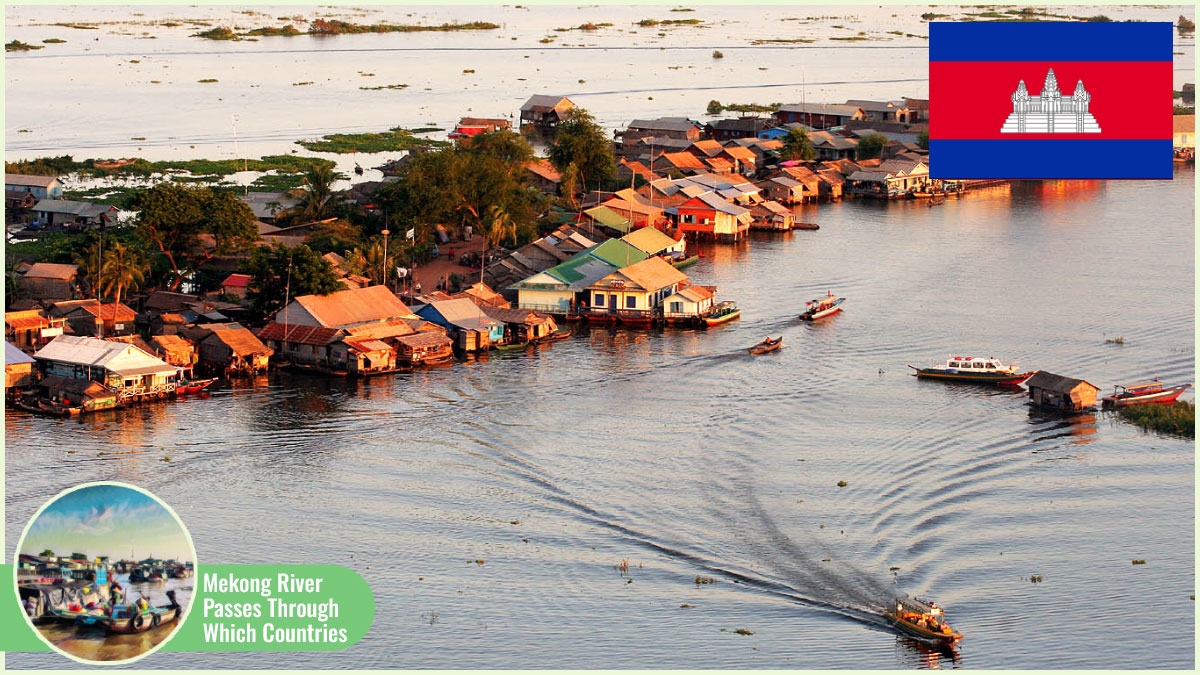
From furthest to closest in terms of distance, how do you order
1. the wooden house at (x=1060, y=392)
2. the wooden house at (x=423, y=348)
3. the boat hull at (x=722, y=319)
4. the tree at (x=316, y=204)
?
1. the tree at (x=316, y=204)
2. the boat hull at (x=722, y=319)
3. the wooden house at (x=423, y=348)
4. the wooden house at (x=1060, y=392)

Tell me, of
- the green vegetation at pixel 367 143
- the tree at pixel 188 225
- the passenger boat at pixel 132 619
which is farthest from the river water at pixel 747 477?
the green vegetation at pixel 367 143

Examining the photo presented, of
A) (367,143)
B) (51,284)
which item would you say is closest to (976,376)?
(51,284)

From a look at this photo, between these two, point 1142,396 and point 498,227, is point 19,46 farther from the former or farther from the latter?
point 1142,396

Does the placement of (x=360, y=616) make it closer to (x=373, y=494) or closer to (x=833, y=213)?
(x=373, y=494)

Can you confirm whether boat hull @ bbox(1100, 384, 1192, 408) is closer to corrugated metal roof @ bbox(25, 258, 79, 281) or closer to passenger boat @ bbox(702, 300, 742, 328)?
passenger boat @ bbox(702, 300, 742, 328)

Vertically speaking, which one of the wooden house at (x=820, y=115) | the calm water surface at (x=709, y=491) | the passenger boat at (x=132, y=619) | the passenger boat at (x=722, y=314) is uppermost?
the wooden house at (x=820, y=115)

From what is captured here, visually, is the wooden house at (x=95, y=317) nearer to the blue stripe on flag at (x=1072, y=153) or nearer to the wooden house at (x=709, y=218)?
the blue stripe on flag at (x=1072, y=153)
